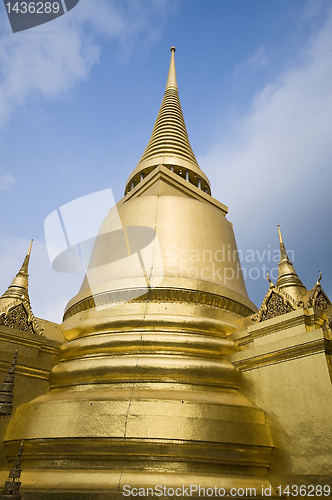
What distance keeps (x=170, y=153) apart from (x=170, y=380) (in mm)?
6222

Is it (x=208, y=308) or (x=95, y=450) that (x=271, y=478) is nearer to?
(x=95, y=450)

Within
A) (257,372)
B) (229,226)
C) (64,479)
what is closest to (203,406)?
(257,372)

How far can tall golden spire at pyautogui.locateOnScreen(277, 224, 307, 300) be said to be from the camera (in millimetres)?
5480

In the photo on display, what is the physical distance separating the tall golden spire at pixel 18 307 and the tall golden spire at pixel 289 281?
12.9ft

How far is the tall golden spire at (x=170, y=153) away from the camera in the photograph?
28.4 ft

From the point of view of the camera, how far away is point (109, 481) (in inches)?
131

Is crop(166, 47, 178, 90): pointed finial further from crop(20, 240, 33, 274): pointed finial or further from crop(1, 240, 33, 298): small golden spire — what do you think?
crop(1, 240, 33, 298): small golden spire

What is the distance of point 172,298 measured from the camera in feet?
18.1

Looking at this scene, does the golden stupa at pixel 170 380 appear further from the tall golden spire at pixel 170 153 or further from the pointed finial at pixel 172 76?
the pointed finial at pixel 172 76

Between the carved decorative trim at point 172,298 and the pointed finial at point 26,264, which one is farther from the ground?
the pointed finial at point 26,264

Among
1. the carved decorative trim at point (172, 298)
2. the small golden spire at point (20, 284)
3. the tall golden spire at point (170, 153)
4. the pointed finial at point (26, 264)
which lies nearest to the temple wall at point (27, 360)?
the carved decorative trim at point (172, 298)

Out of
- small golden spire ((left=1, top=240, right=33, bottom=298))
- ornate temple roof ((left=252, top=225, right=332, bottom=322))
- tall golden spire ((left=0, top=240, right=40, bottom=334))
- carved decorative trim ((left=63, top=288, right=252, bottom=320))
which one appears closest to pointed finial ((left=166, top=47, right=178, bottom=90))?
small golden spire ((left=1, top=240, right=33, bottom=298))

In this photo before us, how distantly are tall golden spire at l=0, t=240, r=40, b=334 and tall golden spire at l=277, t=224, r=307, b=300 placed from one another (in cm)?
392

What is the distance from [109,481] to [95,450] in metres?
0.44
